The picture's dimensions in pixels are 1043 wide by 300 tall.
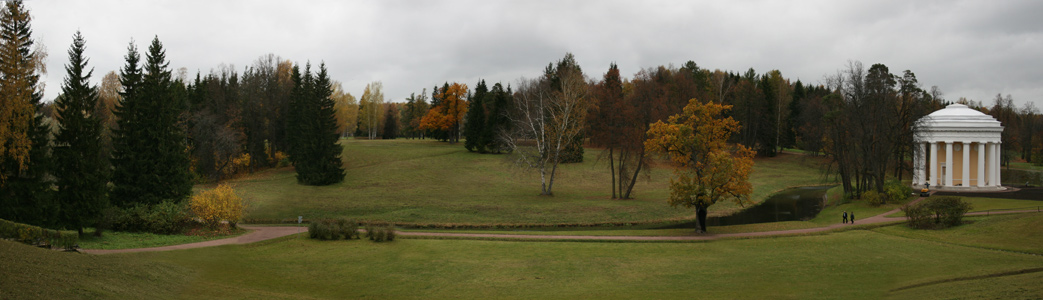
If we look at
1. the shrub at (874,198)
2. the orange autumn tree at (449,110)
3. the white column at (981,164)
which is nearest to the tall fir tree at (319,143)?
the orange autumn tree at (449,110)

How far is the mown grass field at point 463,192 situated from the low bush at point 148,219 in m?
4.45

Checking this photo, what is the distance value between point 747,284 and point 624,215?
73.4 ft

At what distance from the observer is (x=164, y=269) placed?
19.5 metres

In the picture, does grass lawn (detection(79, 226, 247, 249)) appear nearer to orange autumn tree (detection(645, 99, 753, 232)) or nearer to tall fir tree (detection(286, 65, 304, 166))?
orange autumn tree (detection(645, 99, 753, 232))

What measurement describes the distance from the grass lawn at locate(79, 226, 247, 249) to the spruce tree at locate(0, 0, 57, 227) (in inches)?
105

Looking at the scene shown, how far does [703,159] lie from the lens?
34188 millimetres

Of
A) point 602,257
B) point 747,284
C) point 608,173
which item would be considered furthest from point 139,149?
point 608,173

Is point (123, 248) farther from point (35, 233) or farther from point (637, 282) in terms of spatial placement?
point (637, 282)

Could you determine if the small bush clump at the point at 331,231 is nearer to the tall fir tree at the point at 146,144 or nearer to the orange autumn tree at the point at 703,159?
the tall fir tree at the point at 146,144

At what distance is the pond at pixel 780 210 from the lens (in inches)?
1649

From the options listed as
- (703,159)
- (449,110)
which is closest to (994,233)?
(703,159)

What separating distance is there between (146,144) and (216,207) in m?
6.72

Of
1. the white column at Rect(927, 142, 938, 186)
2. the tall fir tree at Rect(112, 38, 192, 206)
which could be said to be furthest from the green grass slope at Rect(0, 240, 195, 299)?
the white column at Rect(927, 142, 938, 186)

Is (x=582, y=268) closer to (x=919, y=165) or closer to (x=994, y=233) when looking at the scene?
(x=994, y=233)
